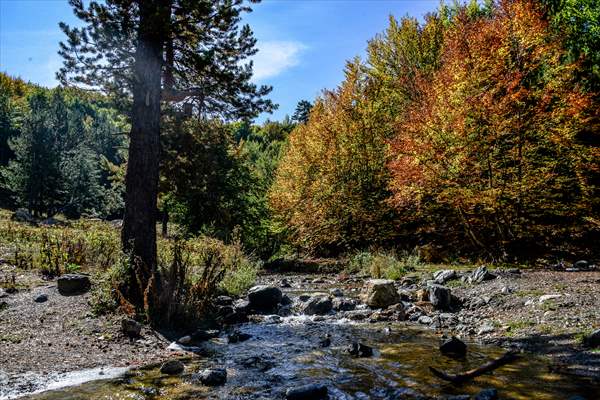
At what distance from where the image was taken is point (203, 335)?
7512 mm

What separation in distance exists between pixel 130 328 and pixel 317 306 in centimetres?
450

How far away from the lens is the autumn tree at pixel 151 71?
8.59 m

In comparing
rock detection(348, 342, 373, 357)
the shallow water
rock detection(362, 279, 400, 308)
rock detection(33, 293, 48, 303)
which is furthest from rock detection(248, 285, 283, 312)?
rock detection(33, 293, 48, 303)

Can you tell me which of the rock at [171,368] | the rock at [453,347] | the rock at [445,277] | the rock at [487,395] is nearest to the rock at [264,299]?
the rock at [445,277]

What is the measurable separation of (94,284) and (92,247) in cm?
408

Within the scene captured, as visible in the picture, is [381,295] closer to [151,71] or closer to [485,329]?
[485,329]

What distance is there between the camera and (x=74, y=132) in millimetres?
84625

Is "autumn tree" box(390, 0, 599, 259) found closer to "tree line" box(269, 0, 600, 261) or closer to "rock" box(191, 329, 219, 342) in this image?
"tree line" box(269, 0, 600, 261)

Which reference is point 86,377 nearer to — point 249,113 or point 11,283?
point 11,283

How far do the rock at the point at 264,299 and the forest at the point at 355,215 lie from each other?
12 centimetres

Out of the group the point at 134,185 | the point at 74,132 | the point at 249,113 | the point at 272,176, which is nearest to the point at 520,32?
the point at 249,113

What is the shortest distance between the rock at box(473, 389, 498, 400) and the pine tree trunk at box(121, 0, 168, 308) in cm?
632

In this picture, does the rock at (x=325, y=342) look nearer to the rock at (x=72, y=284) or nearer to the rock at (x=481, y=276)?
the rock at (x=481, y=276)

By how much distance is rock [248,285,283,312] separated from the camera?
10.3 metres
